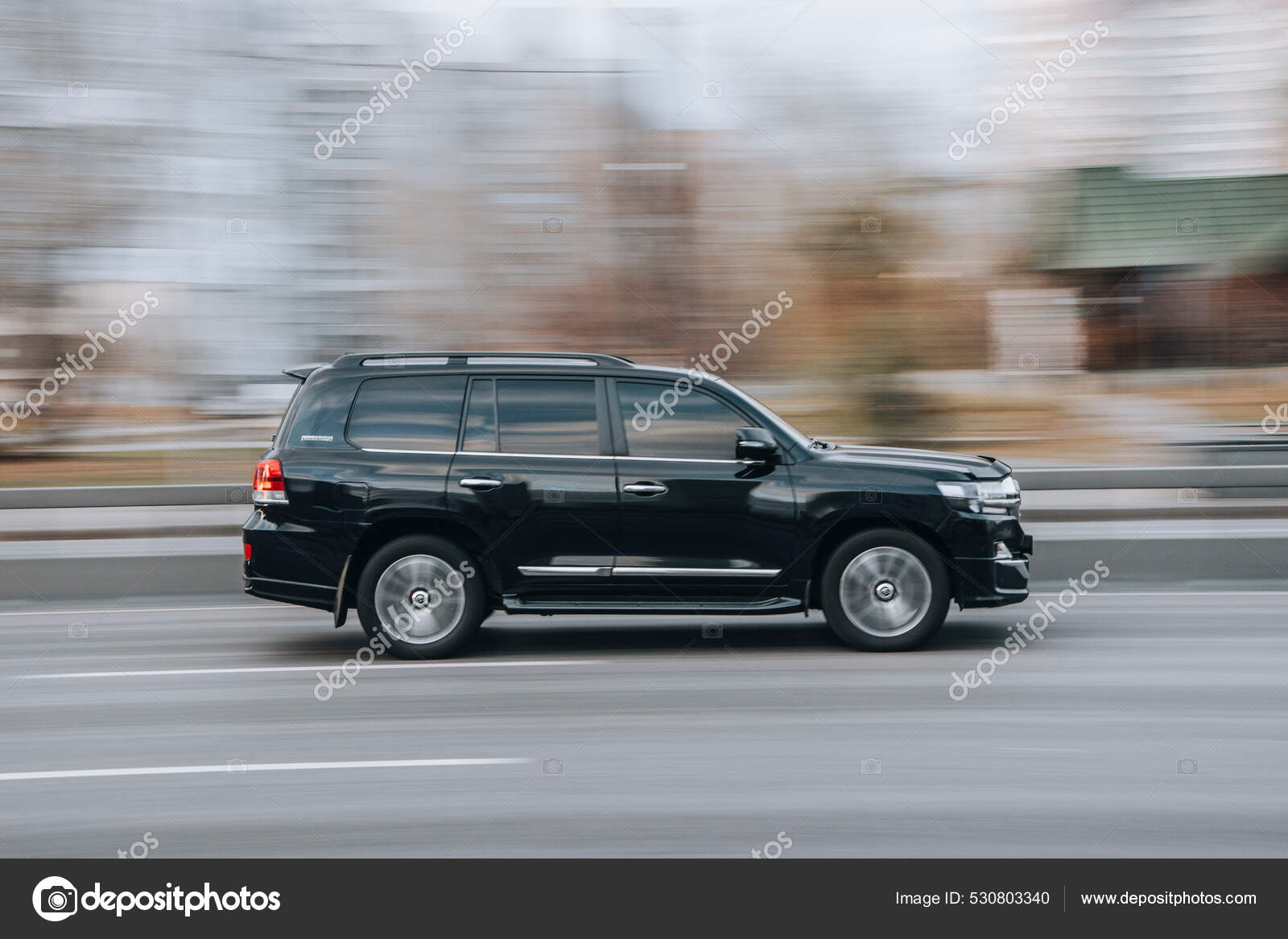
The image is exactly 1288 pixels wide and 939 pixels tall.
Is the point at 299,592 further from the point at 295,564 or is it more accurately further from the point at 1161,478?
the point at 1161,478

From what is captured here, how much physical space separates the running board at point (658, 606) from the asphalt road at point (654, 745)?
12.0 inches

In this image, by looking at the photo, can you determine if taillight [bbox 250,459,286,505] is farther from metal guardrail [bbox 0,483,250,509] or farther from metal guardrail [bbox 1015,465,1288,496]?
metal guardrail [bbox 1015,465,1288,496]

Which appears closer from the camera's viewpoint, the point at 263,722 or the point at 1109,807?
the point at 1109,807

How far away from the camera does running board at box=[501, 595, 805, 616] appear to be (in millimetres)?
7914

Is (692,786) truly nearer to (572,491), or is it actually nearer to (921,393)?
(572,491)

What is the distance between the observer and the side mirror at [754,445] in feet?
25.6

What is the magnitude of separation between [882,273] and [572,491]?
1001 cm

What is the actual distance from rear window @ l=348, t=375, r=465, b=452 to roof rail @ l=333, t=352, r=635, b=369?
4.4 inches

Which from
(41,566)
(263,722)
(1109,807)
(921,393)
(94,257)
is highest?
(94,257)

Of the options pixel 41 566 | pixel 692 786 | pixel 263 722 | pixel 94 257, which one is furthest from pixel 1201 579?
pixel 94 257

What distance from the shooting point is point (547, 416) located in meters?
8.10

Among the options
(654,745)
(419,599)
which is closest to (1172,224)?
(419,599)

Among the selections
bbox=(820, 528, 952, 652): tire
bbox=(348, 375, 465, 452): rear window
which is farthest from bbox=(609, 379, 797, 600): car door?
bbox=(348, 375, 465, 452): rear window

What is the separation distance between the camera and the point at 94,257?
1847cm
